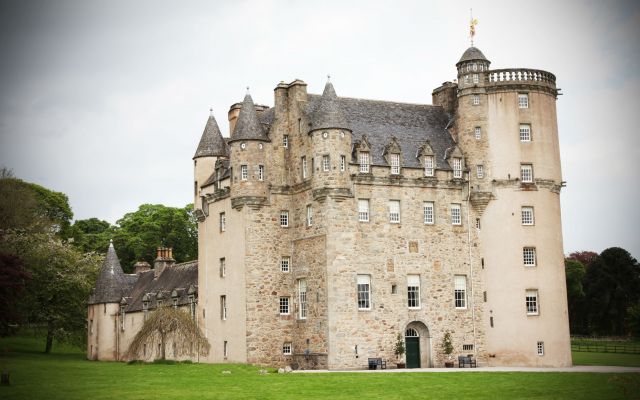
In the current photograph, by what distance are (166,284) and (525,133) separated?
28110mm

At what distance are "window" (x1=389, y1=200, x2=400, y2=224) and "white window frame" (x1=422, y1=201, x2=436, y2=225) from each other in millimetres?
1604

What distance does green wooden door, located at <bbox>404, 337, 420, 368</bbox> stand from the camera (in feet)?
166

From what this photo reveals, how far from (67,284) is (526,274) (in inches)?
1394

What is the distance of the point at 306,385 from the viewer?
115 feet

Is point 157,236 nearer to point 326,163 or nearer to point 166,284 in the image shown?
point 166,284

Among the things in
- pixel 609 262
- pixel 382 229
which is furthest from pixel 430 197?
pixel 609 262

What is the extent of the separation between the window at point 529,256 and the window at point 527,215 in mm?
1504

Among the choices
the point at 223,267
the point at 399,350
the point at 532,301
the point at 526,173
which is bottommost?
the point at 399,350

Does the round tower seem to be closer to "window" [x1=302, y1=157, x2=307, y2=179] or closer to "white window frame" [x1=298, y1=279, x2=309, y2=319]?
"window" [x1=302, y1=157, x2=307, y2=179]

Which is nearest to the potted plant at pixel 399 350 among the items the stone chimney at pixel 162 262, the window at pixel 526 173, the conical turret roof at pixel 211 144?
the window at pixel 526 173

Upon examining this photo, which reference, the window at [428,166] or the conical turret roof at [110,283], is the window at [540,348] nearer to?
the window at [428,166]

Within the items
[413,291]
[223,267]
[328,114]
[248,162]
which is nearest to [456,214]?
[413,291]

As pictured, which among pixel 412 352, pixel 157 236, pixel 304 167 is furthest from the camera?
pixel 157 236

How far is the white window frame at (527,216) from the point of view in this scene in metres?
52.8
